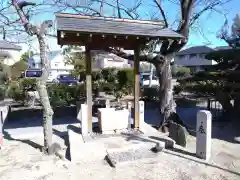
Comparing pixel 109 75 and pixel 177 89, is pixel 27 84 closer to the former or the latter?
pixel 109 75

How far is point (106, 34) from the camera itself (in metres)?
5.86

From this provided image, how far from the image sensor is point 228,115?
8.94 meters

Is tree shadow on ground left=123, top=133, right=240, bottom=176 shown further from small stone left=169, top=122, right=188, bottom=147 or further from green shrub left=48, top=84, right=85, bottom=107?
green shrub left=48, top=84, right=85, bottom=107

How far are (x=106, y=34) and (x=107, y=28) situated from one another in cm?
38

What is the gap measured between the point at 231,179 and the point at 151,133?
2.72 meters

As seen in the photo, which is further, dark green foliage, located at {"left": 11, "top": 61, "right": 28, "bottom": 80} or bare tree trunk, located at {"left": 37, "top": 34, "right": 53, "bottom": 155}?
dark green foliage, located at {"left": 11, "top": 61, "right": 28, "bottom": 80}

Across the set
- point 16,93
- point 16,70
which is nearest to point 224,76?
point 16,93

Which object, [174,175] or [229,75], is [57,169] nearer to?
[174,175]

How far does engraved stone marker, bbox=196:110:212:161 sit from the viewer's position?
17.0ft

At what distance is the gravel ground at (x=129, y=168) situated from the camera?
4.48 meters

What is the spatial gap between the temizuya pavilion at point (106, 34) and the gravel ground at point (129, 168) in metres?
1.75

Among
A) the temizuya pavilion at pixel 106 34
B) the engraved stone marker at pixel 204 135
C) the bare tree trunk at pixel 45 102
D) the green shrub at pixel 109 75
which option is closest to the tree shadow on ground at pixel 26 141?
the bare tree trunk at pixel 45 102

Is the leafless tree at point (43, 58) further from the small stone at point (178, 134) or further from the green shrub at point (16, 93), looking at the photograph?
the green shrub at point (16, 93)

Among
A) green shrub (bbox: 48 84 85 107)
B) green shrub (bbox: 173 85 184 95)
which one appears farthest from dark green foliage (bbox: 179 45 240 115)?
green shrub (bbox: 173 85 184 95)
